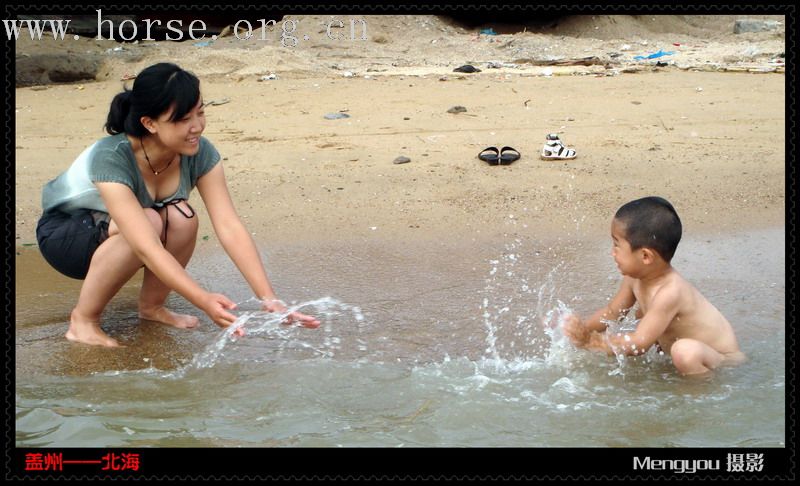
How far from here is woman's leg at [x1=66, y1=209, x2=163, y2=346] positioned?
3912 millimetres

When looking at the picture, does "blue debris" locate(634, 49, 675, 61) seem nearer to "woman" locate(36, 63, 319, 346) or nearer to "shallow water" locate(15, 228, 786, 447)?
"shallow water" locate(15, 228, 786, 447)

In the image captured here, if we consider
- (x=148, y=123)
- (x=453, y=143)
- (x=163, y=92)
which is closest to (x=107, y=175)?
(x=148, y=123)

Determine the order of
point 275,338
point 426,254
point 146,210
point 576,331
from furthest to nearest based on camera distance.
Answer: point 426,254
point 275,338
point 146,210
point 576,331

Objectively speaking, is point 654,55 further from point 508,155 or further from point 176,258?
point 176,258

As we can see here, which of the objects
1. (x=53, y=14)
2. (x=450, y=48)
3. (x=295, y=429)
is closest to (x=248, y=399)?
(x=295, y=429)

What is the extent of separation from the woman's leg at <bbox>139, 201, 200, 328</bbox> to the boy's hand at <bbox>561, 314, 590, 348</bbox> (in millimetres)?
1625

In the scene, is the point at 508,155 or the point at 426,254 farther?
the point at 508,155

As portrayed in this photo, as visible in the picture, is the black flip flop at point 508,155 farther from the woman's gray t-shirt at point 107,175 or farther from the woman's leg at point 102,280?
the woman's leg at point 102,280

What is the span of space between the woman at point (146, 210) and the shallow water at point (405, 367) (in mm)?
286

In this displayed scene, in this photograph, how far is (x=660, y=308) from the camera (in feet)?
12.4

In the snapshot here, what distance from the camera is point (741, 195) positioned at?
5.95 metres

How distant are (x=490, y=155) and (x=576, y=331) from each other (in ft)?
9.01

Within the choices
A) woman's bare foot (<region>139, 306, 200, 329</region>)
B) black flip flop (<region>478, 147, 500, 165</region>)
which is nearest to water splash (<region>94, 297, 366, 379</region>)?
woman's bare foot (<region>139, 306, 200, 329</region>)

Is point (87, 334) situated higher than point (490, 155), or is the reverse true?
point (490, 155)
